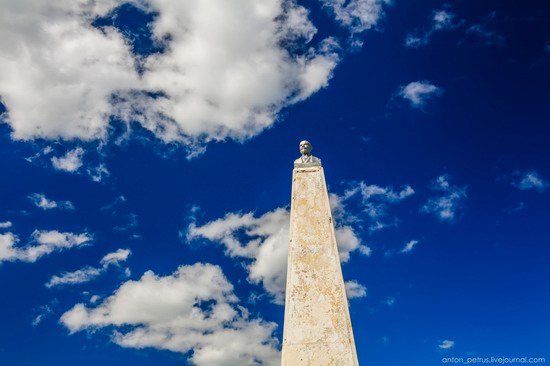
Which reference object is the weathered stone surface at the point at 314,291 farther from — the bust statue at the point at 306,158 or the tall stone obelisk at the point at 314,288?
the bust statue at the point at 306,158

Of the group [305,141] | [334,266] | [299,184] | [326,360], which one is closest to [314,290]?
[334,266]

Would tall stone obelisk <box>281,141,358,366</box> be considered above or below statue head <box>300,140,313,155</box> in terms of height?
below

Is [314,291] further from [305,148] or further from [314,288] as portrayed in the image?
[305,148]

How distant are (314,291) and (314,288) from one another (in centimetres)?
6

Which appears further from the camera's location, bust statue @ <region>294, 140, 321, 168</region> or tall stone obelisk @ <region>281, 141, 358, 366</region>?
bust statue @ <region>294, 140, 321, 168</region>

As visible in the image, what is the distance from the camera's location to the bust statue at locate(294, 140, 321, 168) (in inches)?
407

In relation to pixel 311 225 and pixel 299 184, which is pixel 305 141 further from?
pixel 311 225

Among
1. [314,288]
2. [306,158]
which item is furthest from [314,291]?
[306,158]

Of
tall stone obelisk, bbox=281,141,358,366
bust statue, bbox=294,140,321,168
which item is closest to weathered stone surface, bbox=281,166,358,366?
tall stone obelisk, bbox=281,141,358,366

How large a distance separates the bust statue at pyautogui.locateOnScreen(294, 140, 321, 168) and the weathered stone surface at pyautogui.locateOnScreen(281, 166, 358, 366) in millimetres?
424

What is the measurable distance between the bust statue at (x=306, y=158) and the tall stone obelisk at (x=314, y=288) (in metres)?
0.20

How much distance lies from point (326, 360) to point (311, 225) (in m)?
2.72

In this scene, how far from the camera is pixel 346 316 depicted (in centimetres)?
842

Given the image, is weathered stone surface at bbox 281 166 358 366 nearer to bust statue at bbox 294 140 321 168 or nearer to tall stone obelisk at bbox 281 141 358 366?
tall stone obelisk at bbox 281 141 358 366
